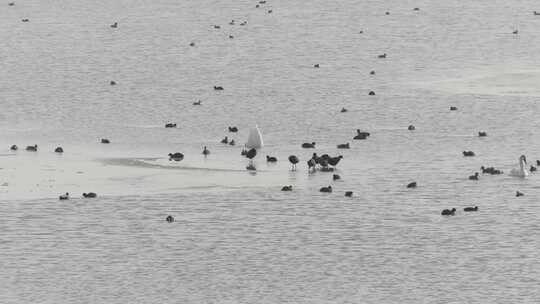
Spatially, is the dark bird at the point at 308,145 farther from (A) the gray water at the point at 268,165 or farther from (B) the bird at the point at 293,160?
(B) the bird at the point at 293,160

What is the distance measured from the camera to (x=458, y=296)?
41500 mm

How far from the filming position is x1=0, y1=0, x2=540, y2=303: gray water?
43.8m

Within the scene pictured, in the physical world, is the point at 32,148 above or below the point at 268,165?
above

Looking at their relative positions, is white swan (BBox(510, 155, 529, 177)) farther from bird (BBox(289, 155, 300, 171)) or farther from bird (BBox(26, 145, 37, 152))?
bird (BBox(26, 145, 37, 152))

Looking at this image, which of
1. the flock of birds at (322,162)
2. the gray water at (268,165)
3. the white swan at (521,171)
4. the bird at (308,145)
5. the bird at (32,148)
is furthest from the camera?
the bird at (308,145)

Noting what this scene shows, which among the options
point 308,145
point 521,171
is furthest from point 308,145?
point 521,171

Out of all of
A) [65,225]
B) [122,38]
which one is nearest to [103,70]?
[122,38]

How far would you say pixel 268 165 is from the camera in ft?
197

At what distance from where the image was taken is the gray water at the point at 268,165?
43781 millimetres

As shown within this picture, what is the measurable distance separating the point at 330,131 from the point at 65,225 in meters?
20.9

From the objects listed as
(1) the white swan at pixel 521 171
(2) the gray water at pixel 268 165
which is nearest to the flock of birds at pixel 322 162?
(1) the white swan at pixel 521 171

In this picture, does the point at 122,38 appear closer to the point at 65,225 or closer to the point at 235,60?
the point at 235,60

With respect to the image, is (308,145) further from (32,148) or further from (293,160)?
(32,148)

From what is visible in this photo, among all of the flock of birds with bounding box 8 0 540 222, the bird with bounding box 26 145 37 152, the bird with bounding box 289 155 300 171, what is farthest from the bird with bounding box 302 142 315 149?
the bird with bounding box 26 145 37 152
